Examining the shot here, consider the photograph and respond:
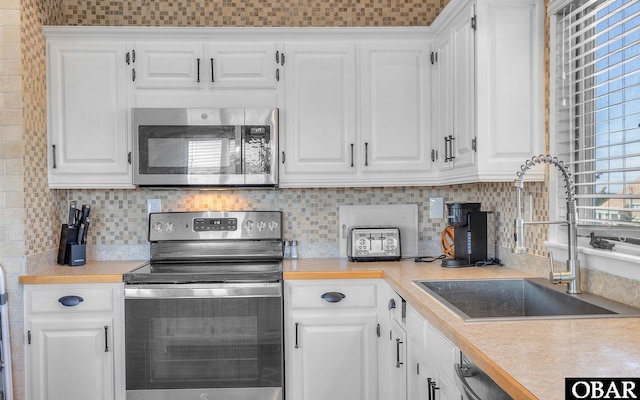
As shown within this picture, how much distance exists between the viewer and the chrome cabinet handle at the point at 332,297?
2.78m

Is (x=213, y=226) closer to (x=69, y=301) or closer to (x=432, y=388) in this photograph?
(x=69, y=301)

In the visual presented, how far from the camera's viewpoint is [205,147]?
2.99 meters

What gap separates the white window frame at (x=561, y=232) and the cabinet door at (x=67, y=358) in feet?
6.79

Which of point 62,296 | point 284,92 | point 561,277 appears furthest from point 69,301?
point 561,277

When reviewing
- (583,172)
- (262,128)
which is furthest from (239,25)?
(583,172)

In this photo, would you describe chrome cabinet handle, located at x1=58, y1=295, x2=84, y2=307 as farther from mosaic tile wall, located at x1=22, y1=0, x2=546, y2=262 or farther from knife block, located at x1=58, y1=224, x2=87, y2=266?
mosaic tile wall, located at x1=22, y1=0, x2=546, y2=262

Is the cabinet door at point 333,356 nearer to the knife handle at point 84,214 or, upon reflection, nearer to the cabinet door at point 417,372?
the cabinet door at point 417,372

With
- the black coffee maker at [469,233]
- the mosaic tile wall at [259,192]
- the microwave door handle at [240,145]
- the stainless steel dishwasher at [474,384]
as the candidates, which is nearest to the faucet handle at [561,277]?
the stainless steel dishwasher at [474,384]

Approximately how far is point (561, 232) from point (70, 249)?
241cm

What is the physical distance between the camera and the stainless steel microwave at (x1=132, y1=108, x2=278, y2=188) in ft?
9.76

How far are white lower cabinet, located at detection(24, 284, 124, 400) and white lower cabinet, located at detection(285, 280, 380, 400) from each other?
2.72 ft

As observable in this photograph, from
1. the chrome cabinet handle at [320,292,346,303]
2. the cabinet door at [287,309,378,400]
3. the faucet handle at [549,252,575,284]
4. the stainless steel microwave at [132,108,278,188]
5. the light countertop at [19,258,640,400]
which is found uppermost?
the stainless steel microwave at [132,108,278,188]

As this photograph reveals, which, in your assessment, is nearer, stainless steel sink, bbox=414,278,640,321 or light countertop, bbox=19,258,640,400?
light countertop, bbox=19,258,640,400

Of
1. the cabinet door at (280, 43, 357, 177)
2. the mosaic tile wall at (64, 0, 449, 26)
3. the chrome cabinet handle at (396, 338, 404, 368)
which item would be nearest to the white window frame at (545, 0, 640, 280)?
the chrome cabinet handle at (396, 338, 404, 368)
